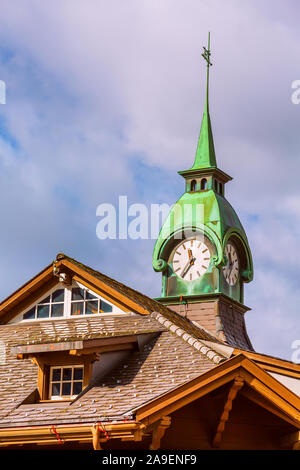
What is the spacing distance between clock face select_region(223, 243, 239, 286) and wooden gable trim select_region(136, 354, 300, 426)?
1487cm

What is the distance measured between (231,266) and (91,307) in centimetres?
1153

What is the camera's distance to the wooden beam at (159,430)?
1734 cm

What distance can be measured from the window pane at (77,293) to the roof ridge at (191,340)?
5.78 feet

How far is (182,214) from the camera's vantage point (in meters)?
33.3

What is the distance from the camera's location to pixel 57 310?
2281cm

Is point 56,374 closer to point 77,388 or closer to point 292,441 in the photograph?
point 77,388

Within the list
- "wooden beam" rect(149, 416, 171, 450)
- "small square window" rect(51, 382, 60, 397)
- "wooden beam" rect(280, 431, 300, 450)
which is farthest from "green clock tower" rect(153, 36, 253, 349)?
"wooden beam" rect(149, 416, 171, 450)

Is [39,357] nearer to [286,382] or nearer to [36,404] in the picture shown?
[36,404]

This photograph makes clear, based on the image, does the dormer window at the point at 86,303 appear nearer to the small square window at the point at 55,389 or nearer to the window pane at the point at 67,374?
the window pane at the point at 67,374

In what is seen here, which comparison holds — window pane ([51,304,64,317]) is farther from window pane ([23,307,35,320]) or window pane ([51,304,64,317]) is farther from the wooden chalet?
window pane ([23,307,35,320])

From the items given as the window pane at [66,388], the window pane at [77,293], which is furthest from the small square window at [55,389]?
the window pane at [77,293]

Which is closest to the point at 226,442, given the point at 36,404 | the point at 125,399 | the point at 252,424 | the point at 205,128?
the point at 252,424

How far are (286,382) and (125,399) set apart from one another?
354 centimetres

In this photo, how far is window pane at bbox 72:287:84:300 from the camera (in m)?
22.7
